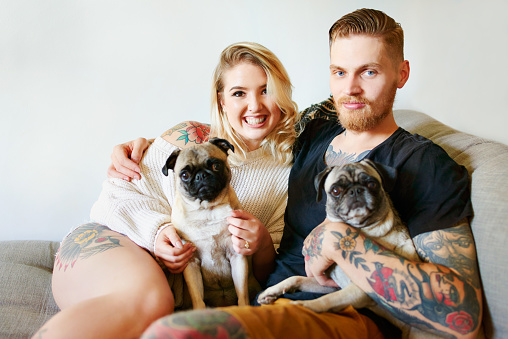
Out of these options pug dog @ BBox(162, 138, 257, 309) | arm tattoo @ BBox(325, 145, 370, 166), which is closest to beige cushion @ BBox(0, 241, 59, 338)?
pug dog @ BBox(162, 138, 257, 309)

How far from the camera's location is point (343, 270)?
1.47 meters

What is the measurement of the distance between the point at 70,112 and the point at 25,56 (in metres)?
0.53

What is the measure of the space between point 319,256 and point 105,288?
92 cm

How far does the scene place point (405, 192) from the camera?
1558 millimetres

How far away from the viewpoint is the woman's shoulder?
2.32 meters

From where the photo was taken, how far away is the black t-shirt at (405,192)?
1.48m

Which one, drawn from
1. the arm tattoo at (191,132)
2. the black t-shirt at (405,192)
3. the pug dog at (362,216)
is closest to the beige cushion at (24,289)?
the arm tattoo at (191,132)

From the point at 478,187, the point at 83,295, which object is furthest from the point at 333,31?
the point at 83,295

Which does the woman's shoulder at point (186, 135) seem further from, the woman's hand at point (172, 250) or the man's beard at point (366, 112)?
the man's beard at point (366, 112)

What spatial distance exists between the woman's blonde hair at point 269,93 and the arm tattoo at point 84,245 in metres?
0.85

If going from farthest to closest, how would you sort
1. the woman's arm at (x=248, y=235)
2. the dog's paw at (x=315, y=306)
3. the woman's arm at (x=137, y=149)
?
the woman's arm at (x=137, y=149), the woman's arm at (x=248, y=235), the dog's paw at (x=315, y=306)

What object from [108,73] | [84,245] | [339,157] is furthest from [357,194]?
[108,73]

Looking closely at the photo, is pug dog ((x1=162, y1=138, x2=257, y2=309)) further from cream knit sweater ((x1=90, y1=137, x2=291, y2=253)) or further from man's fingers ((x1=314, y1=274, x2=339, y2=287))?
man's fingers ((x1=314, y1=274, x2=339, y2=287))

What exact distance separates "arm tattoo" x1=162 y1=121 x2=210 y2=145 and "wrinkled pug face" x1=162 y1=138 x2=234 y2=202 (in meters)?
0.39
